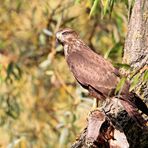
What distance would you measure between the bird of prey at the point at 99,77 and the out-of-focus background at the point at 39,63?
2.40 m

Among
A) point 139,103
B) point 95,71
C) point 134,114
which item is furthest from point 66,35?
point 134,114

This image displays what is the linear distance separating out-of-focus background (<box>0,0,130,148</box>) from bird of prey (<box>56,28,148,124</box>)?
7.87ft

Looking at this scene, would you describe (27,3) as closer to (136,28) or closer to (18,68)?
(18,68)

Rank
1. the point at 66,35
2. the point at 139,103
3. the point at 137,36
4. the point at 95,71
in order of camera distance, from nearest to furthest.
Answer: the point at 139,103 → the point at 137,36 → the point at 95,71 → the point at 66,35

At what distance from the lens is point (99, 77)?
488 centimetres

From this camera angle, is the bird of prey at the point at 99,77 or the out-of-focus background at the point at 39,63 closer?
the bird of prey at the point at 99,77

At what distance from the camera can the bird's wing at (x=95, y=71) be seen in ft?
15.8

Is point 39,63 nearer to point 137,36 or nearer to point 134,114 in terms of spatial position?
point 137,36

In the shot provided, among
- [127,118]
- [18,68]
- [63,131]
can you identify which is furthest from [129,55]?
[18,68]

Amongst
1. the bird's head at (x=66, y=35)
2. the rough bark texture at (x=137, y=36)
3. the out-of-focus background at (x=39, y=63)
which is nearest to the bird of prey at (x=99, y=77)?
the rough bark texture at (x=137, y=36)

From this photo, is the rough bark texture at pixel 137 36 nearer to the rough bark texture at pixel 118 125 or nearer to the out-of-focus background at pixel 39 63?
the rough bark texture at pixel 118 125

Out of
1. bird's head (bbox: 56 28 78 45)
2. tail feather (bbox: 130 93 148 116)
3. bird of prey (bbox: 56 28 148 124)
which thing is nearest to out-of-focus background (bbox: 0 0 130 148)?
bird's head (bbox: 56 28 78 45)

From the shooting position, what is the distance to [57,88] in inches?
325

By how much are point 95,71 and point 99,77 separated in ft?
0.33
